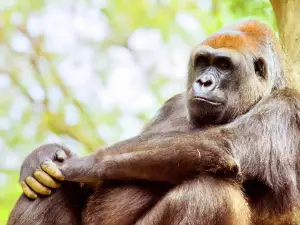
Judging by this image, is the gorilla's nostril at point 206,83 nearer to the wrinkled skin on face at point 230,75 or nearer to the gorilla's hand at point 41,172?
the wrinkled skin on face at point 230,75

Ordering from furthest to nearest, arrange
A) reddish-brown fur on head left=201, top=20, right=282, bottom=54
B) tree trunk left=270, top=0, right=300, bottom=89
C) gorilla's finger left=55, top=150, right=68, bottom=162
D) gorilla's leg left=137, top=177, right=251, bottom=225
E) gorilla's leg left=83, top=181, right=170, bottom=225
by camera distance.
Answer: tree trunk left=270, top=0, right=300, bottom=89
reddish-brown fur on head left=201, top=20, right=282, bottom=54
gorilla's finger left=55, top=150, right=68, bottom=162
gorilla's leg left=83, top=181, right=170, bottom=225
gorilla's leg left=137, top=177, right=251, bottom=225

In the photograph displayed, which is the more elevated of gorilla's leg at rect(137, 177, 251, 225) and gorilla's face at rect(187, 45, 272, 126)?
gorilla's face at rect(187, 45, 272, 126)

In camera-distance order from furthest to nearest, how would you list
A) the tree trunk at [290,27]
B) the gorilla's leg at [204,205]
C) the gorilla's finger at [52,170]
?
the tree trunk at [290,27]
the gorilla's finger at [52,170]
the gorilla's leg at [204,205]

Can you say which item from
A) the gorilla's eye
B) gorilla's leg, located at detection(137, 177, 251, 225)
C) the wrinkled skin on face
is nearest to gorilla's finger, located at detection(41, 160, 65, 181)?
gorilla's leg, located at detection(137, 177, 251, 225)

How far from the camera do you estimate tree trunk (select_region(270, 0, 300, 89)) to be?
12.1ft

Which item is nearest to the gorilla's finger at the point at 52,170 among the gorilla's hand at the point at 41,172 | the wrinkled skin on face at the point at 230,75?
the gorilla's hand at the point at 41,172

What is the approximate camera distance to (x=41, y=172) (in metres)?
2.83

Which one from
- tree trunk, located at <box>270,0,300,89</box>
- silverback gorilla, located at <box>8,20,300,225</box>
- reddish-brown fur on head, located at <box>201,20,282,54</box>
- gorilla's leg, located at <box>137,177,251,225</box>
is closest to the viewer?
gorilla's leg, located at <box>137,177,251,225</box>

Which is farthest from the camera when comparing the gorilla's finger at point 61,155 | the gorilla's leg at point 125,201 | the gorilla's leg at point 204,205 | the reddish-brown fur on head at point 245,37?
the reddish-brown fur on head at point 245,37

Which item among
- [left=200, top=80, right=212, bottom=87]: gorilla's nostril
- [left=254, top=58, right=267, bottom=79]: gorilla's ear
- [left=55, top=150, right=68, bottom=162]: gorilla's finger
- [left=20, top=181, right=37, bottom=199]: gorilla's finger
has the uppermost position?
[left=55, top=150, right=68, bottom=162]: gorilla's finger

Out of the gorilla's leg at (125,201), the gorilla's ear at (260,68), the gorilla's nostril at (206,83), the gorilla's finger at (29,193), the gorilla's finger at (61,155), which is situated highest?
the gorilla's finger at (61,155)

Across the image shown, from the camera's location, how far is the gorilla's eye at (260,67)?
3088 mm

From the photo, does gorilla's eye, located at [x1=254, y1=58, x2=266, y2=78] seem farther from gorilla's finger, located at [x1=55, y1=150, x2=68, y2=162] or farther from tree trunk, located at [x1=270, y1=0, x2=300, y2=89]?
gorilla's finger, located at [x1=55, y1=150, x2=68, y2=162]

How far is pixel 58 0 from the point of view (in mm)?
8578
